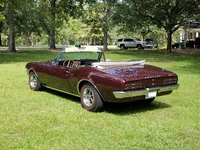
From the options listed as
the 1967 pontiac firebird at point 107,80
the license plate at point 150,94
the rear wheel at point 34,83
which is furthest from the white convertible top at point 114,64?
the rear wheel at point 34,83

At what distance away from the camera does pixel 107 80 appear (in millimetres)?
5000

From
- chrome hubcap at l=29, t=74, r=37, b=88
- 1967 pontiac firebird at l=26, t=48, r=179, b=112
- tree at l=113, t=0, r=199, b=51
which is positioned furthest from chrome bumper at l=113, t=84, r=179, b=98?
tree at l=113, t=0, r=199, b=51

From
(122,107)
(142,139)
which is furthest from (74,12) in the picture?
(142,139)

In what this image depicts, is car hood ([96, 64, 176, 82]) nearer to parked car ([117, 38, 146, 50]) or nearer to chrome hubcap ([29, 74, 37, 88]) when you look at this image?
chrome hubcap ([29, 74, 37, 88])

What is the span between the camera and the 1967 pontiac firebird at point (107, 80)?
4965 mm

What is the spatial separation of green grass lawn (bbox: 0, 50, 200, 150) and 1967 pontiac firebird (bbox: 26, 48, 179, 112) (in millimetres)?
363

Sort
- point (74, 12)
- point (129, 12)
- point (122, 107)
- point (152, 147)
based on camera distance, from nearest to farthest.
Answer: point (152, 147) < point (122, 107) < point (129, 12) < point (74, 12)

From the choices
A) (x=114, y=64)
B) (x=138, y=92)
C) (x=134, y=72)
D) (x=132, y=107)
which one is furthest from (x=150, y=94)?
Result: (x=114, y=64)

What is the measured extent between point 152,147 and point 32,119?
7.84 ft

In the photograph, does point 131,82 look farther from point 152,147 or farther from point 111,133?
point 152,147

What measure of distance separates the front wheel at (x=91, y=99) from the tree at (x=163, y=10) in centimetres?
2241

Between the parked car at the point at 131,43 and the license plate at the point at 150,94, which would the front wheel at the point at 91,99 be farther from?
the parked car at the point at 131,43

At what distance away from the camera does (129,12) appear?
90.0ft

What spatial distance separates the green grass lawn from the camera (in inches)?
153
